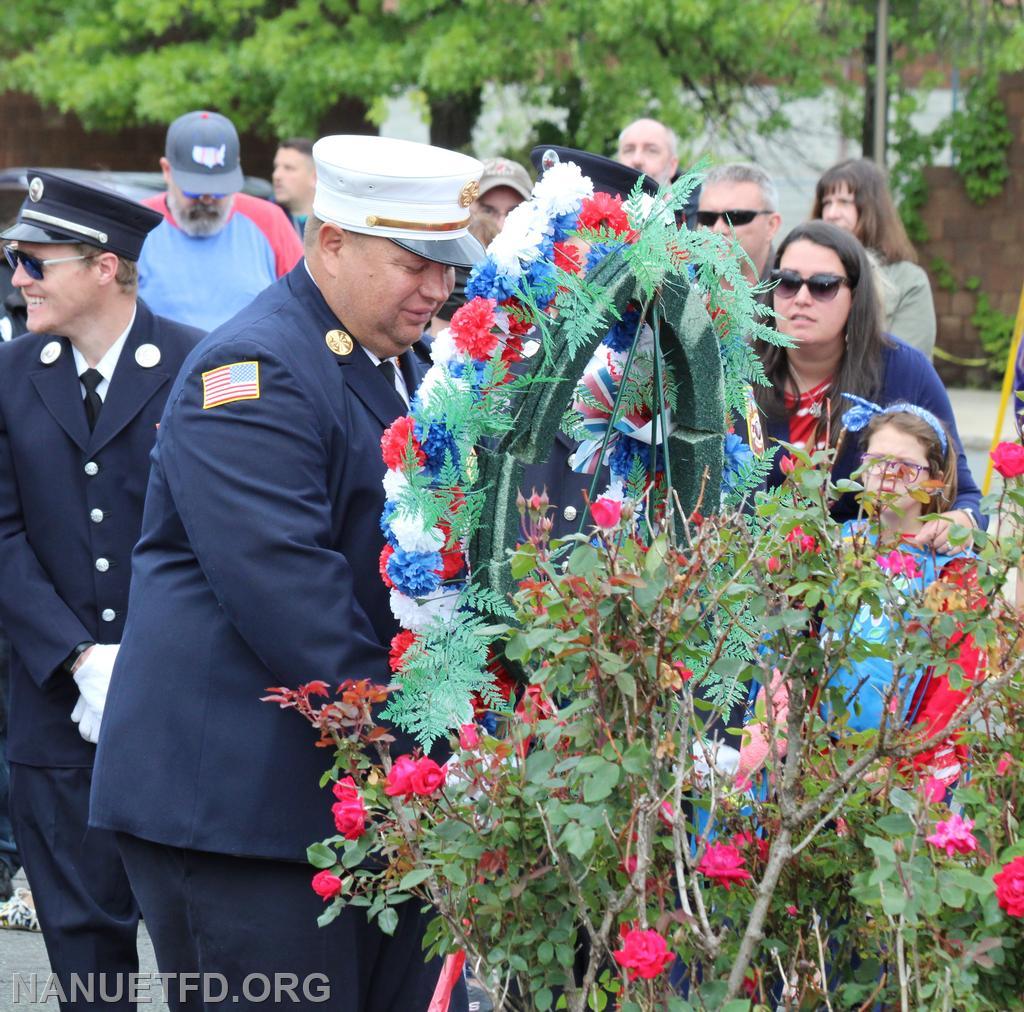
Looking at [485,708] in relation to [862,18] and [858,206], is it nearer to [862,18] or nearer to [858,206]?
[858,206]

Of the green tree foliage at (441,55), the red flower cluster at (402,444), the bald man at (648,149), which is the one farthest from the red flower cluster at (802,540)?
the green tree foliage at (441,55)

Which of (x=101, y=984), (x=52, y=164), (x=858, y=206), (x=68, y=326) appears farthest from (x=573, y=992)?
(x=52, y=164)

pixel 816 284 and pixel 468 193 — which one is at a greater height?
pixel 468 193

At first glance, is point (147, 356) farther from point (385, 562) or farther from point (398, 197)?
point (385, 562)

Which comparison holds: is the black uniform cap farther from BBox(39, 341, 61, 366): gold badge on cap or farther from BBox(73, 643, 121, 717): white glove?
BBox(73, 643, 121, 717): white glove

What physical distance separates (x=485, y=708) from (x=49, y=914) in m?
1.65

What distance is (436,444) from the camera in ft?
8.34

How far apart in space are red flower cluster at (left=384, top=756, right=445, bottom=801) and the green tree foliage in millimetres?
13047

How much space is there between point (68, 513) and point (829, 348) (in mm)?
2038

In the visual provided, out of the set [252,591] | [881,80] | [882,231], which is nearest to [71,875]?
[252,591]

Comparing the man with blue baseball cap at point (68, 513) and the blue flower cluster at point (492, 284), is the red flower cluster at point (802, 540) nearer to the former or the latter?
the blue flower cluster at point (492, 284)

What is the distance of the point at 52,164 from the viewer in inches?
875

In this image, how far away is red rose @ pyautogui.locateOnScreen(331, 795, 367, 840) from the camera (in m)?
2.17

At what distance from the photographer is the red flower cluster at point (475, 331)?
2525mm
